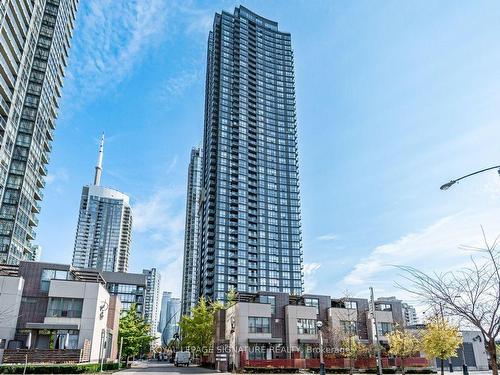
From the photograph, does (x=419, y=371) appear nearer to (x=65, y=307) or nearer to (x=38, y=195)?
(x=65, y=307)

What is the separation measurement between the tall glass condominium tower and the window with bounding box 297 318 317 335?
72269 millimetres

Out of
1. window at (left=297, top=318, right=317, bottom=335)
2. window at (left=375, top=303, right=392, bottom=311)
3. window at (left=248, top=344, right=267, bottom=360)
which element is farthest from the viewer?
window at (left=375, top=303, right=392, bottom=311)

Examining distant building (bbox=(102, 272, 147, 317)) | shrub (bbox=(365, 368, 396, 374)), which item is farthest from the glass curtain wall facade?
shrub (bbox=(365, 368, 396, 374))

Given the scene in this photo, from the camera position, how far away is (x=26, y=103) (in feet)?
229

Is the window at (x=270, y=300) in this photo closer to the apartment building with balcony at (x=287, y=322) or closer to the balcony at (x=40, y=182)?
the apartment building with balcony at (x=287, y=322)

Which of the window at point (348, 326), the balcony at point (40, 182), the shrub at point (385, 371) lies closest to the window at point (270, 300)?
the window at point (348, 326)

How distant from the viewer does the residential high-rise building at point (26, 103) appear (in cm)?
5738

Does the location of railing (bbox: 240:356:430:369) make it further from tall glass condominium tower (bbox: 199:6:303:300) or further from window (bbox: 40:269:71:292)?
tall glass condominium tower (bbox: 199:6:303:300)

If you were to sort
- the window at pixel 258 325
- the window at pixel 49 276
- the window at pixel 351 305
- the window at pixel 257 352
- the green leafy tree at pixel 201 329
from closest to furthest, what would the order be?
the window at pixel 49 276 < the window at pixel 257 352 < the window at pixel 258 325 < the window at pixel 351 305 < the green leafy tree at pixel 201 329

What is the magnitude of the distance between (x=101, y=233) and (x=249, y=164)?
287 feet

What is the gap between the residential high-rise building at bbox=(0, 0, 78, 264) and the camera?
5738 centimetres

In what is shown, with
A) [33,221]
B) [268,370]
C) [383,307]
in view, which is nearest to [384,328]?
[383,307]

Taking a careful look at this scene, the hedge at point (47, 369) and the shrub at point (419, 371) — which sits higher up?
the hedge at point (47, 369)

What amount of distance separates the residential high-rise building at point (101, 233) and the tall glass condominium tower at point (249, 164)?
6839cm
